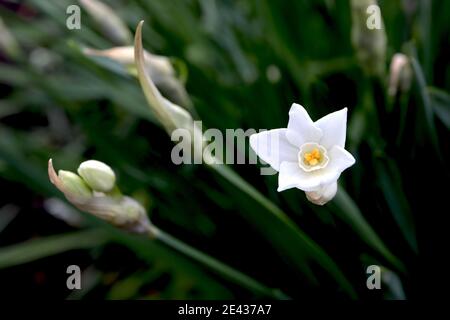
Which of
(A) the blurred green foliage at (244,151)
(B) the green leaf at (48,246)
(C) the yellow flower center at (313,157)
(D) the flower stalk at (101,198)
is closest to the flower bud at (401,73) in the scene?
(A) the blurred green foliage at (244,151)

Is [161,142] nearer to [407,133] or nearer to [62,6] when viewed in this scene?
[62,6]

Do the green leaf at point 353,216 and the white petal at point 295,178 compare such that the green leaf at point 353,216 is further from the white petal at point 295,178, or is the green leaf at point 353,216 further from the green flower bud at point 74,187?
the green flower bud at point 74,187

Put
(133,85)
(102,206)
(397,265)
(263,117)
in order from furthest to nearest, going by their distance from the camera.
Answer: (133,85)
(263,117)
(397,265)
(102,206)

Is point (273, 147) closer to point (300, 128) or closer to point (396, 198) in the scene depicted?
point (300, 128)

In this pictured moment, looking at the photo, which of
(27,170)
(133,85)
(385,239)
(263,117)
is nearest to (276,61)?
(263,117)

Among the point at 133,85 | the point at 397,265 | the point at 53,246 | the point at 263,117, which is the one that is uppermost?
the point at 133,85

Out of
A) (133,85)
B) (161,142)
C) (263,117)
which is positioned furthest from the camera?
(161,142)

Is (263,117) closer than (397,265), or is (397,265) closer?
(397,265)
